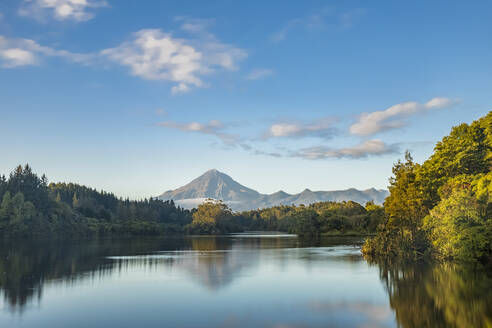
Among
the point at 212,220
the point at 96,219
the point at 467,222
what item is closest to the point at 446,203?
the point at 467,222

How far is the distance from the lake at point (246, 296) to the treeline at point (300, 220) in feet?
137

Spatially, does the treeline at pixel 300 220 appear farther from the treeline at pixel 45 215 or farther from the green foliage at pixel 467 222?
the green foliage at pixel 467 222

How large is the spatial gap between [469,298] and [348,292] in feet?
17.3

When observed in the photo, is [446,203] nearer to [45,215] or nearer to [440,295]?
[440,295]

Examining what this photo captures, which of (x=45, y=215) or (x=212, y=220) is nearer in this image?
(x=45, y=215)

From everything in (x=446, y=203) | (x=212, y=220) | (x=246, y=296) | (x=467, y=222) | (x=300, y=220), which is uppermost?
(x=446, y=203)

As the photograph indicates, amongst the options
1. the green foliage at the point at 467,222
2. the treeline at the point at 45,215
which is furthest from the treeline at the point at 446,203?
the treeline at the point at 45,215

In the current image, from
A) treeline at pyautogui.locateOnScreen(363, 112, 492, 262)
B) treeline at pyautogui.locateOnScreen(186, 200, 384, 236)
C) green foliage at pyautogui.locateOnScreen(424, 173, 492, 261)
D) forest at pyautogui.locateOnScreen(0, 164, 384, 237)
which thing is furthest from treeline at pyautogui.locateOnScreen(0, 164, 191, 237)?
green foliage at pyautogui.locateOnScreen(424, 173, 492, 261)

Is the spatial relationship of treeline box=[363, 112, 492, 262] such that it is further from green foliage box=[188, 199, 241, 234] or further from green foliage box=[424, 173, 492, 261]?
green foliage box=[188, 199, 241, 234]

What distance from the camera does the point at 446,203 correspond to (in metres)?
29.7

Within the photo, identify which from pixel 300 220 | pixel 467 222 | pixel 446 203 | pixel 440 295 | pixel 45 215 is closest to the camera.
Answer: pixel 440 295

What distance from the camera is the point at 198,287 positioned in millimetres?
21750

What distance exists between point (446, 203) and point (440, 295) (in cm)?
1342

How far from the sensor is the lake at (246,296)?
566 inches
